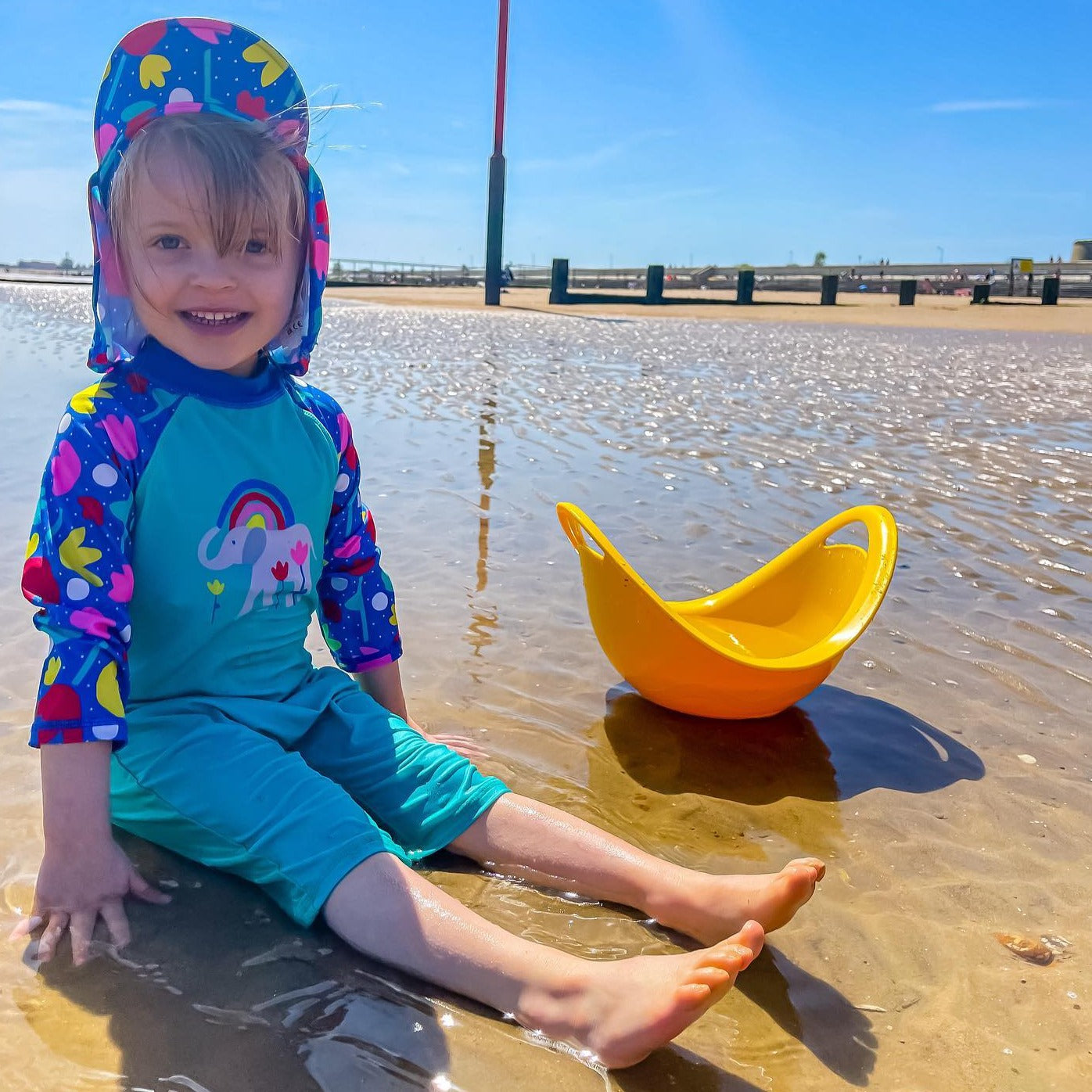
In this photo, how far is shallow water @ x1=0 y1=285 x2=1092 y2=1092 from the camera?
1.28 meters

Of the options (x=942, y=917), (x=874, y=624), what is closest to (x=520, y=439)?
(x=874, y=624)

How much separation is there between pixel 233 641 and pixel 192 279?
0.57 meters

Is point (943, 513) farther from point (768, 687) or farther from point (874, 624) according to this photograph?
point (768, 687)

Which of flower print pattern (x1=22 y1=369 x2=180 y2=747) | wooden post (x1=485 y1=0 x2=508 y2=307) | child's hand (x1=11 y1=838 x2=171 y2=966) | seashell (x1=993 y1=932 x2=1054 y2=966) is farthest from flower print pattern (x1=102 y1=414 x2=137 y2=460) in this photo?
wooden post (x1=485 y1=0 x2=508 y2=307)

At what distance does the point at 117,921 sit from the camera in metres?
1.43

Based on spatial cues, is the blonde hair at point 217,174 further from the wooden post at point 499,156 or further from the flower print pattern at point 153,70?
the wooden post at point 499,156

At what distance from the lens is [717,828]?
6.17 feet

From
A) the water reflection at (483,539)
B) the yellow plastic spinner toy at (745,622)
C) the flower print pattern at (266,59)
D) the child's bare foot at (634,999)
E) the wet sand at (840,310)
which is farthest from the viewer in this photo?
the wet sand at (840,310)

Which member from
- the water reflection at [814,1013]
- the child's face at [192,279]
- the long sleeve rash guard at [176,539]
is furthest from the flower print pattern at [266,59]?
the water reflection at [814,1013]

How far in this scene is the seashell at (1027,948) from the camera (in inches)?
59.4

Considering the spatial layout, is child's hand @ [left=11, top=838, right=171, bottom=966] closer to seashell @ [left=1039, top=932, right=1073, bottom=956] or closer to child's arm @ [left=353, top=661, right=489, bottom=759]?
child's arm @ [left=353, top=661, right=489, bottom=759]

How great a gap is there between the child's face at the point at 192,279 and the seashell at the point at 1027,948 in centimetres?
149

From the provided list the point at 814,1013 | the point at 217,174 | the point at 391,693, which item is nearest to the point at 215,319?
the point at 217,174

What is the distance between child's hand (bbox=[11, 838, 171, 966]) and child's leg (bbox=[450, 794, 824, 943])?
519 mm
